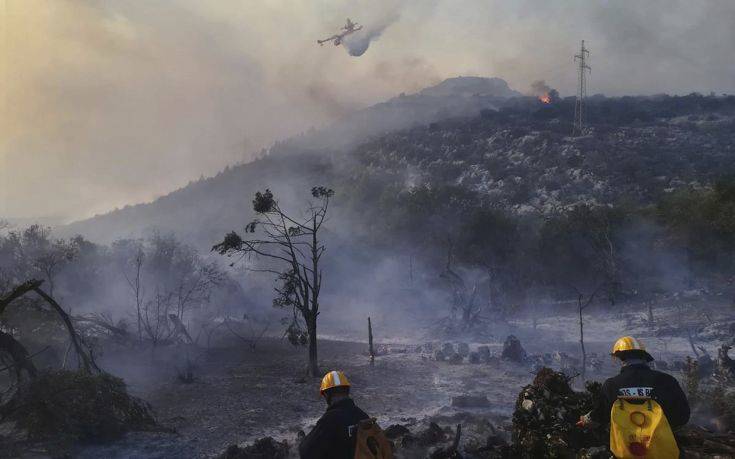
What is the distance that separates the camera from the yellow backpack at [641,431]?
4.82 m

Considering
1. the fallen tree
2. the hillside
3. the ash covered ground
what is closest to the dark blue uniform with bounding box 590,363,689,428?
the ash covered ground

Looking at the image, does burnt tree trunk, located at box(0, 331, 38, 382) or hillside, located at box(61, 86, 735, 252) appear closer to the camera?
burnt tree trunk, located at box(0, 331, 38, 382)

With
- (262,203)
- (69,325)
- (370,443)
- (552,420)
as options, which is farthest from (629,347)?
(262,203)

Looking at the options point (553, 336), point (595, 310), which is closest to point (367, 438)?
point (553, 336)

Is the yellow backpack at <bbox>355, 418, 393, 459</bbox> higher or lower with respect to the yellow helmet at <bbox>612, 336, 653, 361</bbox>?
lower

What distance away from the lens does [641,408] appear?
16.6 feet

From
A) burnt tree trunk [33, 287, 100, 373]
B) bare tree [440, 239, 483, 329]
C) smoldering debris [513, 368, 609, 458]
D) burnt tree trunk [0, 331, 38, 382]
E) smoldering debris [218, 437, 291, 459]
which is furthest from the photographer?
bare tree [440, 239, 483, 329]

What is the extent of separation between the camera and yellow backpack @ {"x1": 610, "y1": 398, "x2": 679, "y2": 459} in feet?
15.8

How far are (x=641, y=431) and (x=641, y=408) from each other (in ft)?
0.71

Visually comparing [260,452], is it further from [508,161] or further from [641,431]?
[508,161]

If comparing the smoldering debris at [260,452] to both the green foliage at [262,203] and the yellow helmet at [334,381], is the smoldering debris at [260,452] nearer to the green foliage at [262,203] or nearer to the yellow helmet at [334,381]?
the yellow helmet at [334,381]

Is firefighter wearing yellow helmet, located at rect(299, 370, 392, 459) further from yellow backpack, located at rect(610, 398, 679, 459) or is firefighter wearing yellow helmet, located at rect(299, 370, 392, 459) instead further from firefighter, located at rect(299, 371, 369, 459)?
yellow backpack, located at rect(610, 398, 679, 459)

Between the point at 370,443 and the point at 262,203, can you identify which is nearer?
the point at 370,443

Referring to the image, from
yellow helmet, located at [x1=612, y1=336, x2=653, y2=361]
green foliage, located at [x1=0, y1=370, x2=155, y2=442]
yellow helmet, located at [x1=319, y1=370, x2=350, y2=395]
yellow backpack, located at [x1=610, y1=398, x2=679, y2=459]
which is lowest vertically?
green foliage, located at [x1=0, y1=370, x2=155, y2=442]
